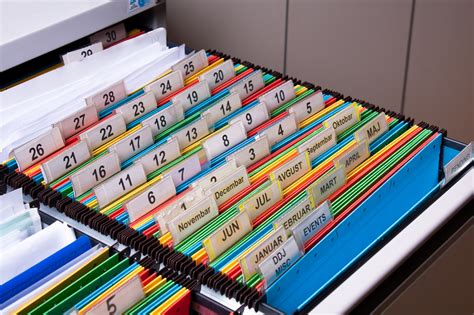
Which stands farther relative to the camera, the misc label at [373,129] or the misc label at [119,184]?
the misc label at [373,129]

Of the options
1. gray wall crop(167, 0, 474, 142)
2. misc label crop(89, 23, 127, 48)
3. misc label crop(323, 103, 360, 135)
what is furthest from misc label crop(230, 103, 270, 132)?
gray wall crop(167, 0, 474, 142)

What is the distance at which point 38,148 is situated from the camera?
5.77 ft

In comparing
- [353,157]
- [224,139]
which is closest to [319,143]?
[353,157]

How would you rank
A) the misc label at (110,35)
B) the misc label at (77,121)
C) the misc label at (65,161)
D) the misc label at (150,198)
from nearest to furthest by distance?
the misc label at (150,198) → the misc label at (65,161) → the misc label at (77,121) → the misc label at (110,35)

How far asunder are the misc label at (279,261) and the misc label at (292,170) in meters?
0.23

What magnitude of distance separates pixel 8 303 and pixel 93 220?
26cm

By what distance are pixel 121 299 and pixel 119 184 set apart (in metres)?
0.34

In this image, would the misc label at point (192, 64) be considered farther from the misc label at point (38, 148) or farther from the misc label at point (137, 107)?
the misc label at point (38, 148)

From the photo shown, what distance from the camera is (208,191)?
64.2 inches

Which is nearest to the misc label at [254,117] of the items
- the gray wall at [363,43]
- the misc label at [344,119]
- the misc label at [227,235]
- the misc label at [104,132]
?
the misc label at [344,119]

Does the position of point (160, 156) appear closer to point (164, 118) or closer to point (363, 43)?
point (164, 118)

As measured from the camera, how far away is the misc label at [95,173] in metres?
1.67

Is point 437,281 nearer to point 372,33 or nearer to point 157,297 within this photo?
point 157,297

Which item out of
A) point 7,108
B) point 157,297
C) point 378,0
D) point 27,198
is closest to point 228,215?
point 157,297
